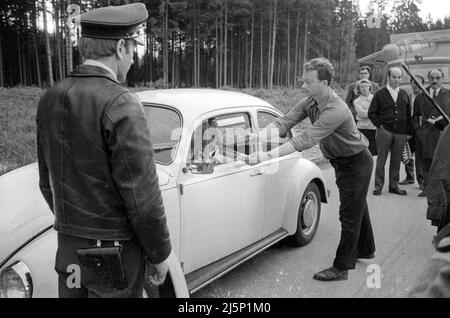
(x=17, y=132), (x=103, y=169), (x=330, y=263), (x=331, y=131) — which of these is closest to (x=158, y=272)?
(x=103, y=169)

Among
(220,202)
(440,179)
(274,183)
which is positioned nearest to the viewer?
(440,179)

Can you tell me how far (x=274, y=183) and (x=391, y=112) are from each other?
376 cm

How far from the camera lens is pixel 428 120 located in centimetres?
706

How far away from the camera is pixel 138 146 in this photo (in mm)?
1819

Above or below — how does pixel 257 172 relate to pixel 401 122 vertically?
below

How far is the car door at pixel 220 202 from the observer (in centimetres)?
332

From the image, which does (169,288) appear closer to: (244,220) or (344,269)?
(244,220)

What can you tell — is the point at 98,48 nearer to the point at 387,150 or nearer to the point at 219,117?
the point at 219,117

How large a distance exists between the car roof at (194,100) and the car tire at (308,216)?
1465 millimetres

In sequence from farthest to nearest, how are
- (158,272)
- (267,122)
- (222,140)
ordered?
1. (267,122)
2. (222,140)
3. (158,272)

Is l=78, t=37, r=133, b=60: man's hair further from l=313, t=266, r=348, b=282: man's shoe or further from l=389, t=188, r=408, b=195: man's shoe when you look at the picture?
l=389, t=188, r=408, b=195: man's shoe

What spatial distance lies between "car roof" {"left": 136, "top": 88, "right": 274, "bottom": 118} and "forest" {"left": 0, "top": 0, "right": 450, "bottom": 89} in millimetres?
27937
